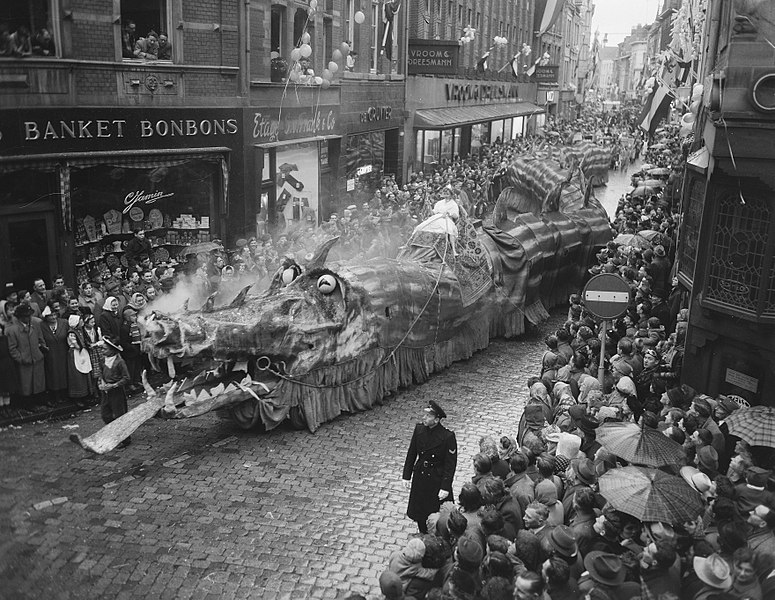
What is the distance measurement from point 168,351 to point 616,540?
5.19m

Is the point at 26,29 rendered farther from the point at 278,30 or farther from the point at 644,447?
the point at 644,447

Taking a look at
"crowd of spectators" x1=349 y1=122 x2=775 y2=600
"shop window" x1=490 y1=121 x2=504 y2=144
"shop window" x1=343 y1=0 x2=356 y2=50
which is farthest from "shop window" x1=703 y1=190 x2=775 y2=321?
"shop window" x1=490 y1=121 x2=504 y2=144

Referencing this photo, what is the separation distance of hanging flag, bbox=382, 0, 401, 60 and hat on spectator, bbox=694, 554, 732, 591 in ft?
71.1

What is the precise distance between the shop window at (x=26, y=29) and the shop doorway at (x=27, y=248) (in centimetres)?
229

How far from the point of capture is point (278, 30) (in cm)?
1870

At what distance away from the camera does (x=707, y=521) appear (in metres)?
6.27

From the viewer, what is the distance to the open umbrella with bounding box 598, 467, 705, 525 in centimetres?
588

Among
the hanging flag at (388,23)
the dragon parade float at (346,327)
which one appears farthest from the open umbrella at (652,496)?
the hanging flag at (388,23)

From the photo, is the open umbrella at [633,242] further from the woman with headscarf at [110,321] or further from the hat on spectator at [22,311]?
the hat on spectator at [22,311]

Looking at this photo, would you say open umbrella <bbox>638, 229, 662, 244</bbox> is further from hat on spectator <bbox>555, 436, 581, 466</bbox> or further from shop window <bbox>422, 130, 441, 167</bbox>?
shop window <bbox>422, 130, 441, 167</bbox>

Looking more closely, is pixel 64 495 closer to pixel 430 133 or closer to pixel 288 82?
pixel 288 82

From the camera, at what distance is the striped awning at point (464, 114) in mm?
29734

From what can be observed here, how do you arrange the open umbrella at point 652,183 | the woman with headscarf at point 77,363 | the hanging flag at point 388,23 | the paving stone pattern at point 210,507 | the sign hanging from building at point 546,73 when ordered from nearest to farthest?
the paving stone pattern at point 210,507, the woman with headscarf at point 77,363, the open umbrella at point 652,183, the hanging flag at point 388,23, the sign hanging from building at point 546,73

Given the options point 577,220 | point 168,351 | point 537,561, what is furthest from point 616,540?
point 577,220
